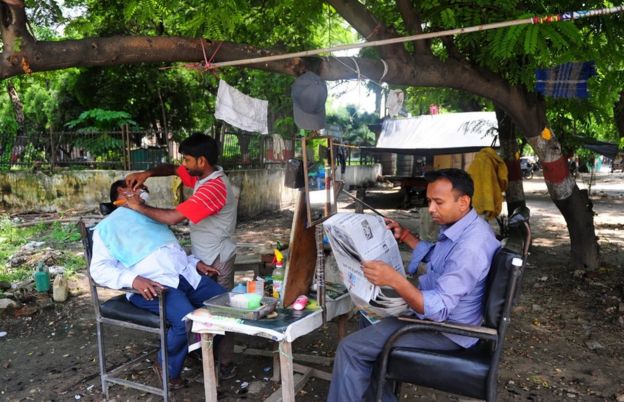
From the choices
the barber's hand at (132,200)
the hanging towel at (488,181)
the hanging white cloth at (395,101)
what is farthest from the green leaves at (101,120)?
the barber's hand at (132,200)

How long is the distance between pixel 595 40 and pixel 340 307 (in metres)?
3.15

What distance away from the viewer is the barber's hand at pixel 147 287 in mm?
3072

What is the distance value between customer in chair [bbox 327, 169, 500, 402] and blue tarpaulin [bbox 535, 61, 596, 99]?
320cm

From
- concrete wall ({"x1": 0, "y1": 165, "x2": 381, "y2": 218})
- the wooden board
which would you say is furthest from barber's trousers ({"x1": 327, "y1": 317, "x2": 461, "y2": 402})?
concrete wall ({"x1": 0, "y1": 165, "x2": 381, "y2": 218})

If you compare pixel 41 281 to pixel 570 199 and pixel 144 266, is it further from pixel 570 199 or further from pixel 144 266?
pixel 570 199

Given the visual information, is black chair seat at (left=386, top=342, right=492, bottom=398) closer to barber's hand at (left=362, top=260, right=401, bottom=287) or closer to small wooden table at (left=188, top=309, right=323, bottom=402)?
barber's hand at (left=362, top=260, right=401, bottom=287)

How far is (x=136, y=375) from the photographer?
3719 mm

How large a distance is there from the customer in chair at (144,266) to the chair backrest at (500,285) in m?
1.88

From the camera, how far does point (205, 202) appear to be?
131 inches

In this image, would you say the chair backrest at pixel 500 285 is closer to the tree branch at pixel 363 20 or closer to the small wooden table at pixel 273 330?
the small wooden table at pixel 273 330

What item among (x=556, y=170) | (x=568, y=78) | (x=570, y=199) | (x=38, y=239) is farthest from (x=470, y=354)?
(x=38, y=239)

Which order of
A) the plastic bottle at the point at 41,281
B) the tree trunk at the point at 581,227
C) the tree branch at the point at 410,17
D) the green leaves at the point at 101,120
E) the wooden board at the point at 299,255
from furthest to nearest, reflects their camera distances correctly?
the green leaves at the point at 101,120 < the tree trunk at the point at 581,227 < the plastic bottle at the point at 41,281 < the tree branch at the point at 410,17 < the wooden board at the point at 299,255

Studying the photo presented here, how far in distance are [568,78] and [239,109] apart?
345 centimetres

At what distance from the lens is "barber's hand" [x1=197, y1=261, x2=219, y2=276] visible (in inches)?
143
